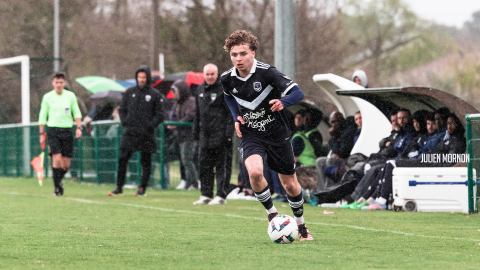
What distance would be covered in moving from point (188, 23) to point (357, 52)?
7.29 m

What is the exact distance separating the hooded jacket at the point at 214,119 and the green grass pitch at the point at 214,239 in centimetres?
110

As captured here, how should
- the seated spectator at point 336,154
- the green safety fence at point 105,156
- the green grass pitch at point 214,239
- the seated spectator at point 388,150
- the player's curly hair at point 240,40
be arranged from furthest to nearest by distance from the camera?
the green safety fence at point 105,156 → the seated spectator at point 336,154 → the seated spectator at point 388,150 → the player's curly hair at point 240,40 → the green grass pitch at point 214,239

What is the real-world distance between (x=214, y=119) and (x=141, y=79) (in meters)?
2.36

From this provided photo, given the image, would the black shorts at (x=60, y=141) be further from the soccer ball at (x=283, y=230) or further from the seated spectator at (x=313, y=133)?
the soccer ball at (x=283, y=230)

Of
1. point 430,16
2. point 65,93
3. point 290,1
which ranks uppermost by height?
point 430,16

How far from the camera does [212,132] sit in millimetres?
12297

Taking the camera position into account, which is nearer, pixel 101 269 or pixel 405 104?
pixel 101 269

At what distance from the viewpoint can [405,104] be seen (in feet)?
42.3

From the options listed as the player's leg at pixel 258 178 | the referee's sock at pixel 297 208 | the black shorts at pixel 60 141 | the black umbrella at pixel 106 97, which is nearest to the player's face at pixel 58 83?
the black shorts at pixel 60 141

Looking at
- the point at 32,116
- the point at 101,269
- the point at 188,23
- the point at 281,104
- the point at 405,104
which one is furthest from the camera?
the point at 188,23

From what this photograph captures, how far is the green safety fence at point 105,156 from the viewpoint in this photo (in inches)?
640

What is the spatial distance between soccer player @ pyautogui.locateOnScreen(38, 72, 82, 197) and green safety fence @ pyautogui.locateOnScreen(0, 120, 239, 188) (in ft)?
9.05

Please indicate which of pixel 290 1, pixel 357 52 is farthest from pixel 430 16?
pixel 290 1

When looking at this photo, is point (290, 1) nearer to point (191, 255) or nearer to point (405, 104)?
point (405, 104)
